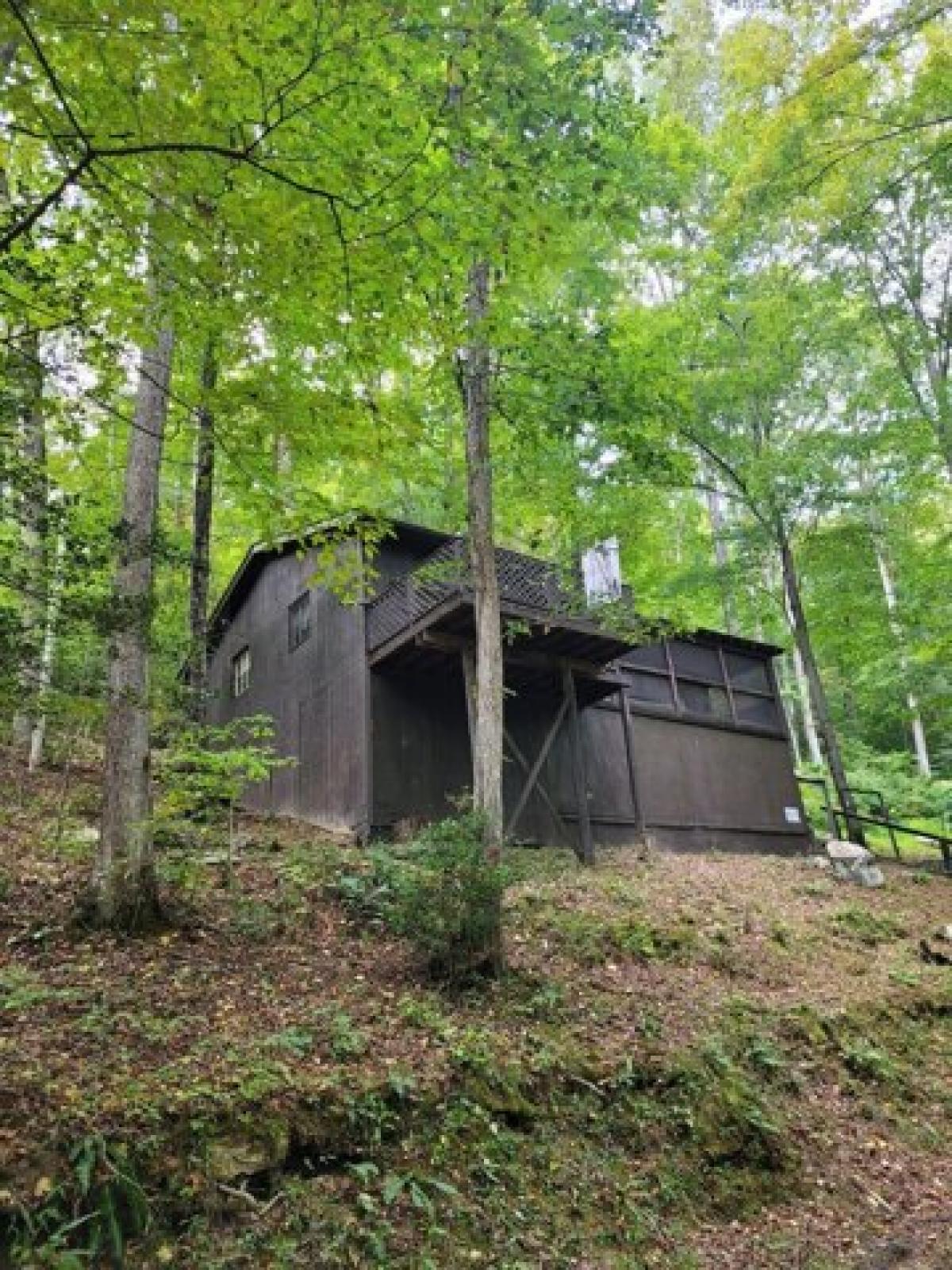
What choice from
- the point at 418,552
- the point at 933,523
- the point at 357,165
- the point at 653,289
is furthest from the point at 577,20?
the point at 653,289

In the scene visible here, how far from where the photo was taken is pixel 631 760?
1307 centimetres

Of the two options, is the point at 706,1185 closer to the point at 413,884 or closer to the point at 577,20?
the point at 413,884

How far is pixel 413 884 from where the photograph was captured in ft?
20.8

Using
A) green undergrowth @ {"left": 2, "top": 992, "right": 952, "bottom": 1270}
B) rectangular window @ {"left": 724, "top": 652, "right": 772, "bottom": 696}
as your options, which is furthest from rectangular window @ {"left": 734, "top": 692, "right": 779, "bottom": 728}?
green undergrowth @ {"left": 2, "top": 992, "right": 952, "bottom": 1270}

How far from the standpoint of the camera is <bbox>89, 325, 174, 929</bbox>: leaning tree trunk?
19.3 ft

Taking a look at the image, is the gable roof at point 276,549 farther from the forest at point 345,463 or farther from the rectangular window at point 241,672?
the rectangular window at point 241,672

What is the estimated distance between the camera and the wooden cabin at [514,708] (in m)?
11.3

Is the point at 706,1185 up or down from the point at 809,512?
down

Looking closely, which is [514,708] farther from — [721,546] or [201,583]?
[721,546]

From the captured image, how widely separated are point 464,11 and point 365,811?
929 cm

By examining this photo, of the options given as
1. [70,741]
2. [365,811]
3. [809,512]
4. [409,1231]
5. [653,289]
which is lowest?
[409,1231]

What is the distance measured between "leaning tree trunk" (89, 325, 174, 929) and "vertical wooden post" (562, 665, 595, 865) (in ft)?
Answer: 21.5

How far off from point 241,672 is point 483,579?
11131 millimetres

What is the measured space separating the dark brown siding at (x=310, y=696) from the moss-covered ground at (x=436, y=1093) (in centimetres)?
383
